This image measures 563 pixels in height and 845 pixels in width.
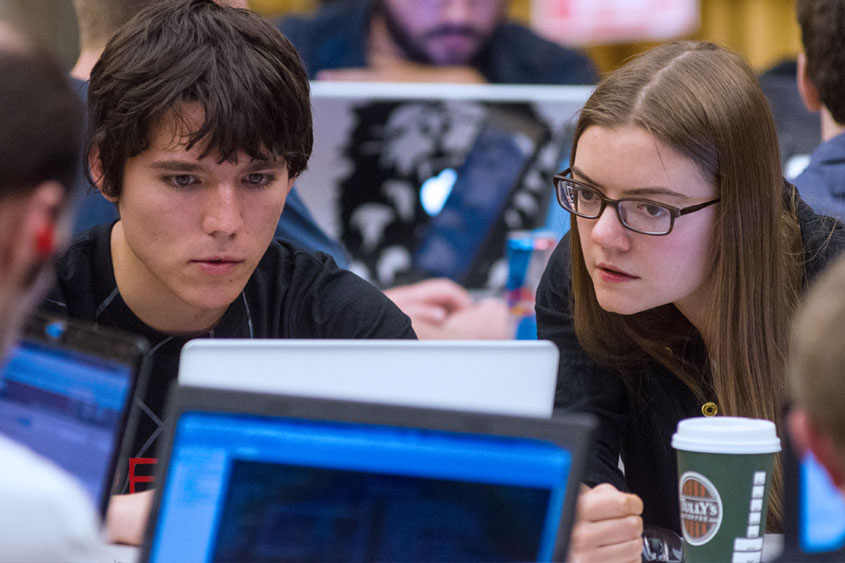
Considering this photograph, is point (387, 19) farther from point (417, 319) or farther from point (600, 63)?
point (600, 63)

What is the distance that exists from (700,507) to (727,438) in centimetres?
7

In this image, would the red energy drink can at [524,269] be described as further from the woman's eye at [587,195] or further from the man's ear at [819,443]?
the man's ear at [819,443]

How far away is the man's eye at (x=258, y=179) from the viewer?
1.32m

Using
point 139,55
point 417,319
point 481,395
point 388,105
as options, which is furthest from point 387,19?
point 481,395

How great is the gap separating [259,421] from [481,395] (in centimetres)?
25

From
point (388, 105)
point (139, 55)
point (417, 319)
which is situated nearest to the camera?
point (139, 55)

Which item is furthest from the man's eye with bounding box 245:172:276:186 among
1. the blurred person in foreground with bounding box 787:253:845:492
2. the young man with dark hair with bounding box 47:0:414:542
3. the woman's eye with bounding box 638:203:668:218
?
the blurred person in foreground with bounding box 787:253:845:492

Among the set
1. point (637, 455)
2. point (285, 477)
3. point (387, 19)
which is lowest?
point (637, 455)

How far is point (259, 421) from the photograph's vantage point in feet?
2.54

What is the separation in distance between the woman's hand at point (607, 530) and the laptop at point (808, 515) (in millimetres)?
223

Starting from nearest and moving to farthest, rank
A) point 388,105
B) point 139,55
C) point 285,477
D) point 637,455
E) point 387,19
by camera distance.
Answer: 1. point 285,477
2. point 139,55
3. point 637,455
4. point 388,105
5. point 387,19

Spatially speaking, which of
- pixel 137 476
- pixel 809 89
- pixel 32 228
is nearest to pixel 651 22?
pixel 809 89

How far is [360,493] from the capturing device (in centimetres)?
75

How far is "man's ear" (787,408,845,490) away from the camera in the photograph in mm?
592
